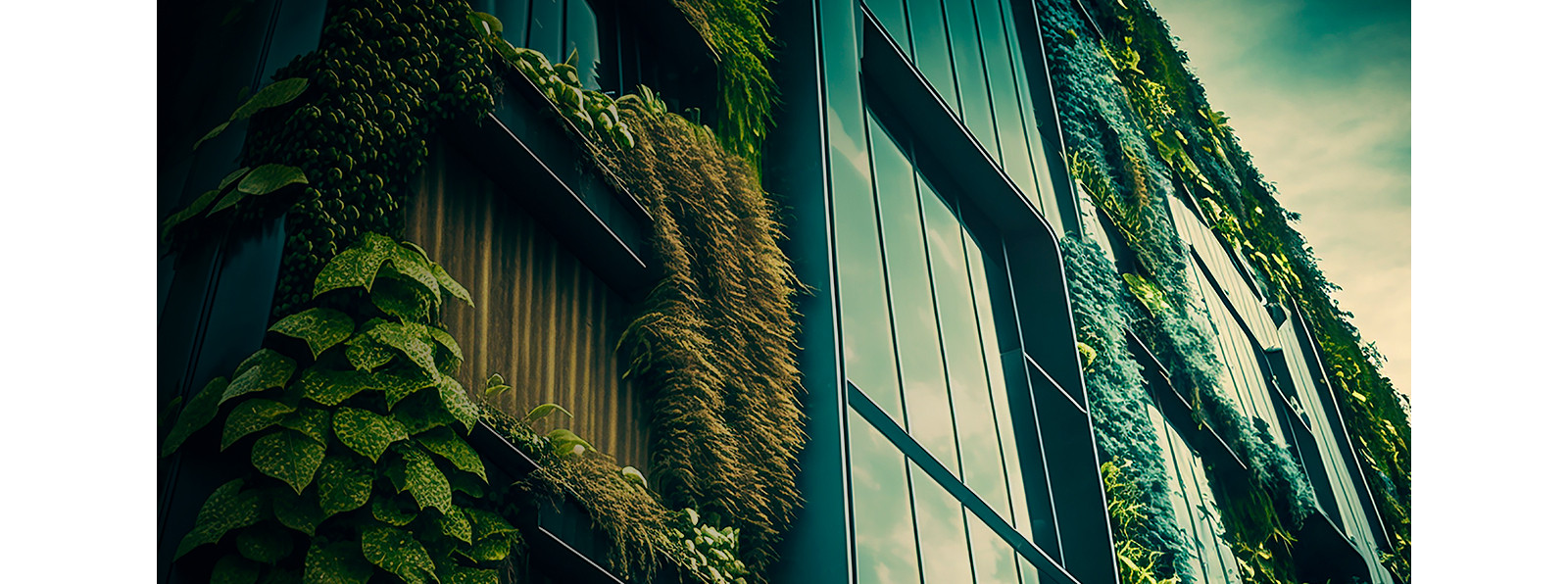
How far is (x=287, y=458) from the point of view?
2061 mm

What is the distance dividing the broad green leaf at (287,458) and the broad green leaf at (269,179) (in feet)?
1.60

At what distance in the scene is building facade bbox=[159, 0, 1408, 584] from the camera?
103 inches

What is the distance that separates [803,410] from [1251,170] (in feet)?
19.3

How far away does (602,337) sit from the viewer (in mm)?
3318

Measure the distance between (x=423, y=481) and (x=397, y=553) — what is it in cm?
15

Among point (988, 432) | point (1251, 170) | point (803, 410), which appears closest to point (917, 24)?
point (988, 432)

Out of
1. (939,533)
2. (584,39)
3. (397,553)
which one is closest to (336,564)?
(397,553)

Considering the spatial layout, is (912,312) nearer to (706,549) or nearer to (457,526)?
(706,549)

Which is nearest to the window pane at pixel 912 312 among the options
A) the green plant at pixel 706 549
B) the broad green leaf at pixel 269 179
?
the green plant at pixel 706 549

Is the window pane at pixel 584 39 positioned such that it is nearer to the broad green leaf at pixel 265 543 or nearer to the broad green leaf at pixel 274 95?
the broad green leaf at pixel 274 95

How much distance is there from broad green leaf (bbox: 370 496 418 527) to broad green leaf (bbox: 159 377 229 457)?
340 mm

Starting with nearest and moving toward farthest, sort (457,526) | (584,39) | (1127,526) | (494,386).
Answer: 1. (457,526)
2. (494,386)
3. (584,39)
4. (1127,526)

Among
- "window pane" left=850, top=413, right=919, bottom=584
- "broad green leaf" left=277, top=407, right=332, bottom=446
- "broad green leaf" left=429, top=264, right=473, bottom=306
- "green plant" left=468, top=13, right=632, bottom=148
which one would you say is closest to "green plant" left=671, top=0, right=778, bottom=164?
"green plant" left=468, top=13, right=632, bottom=148
